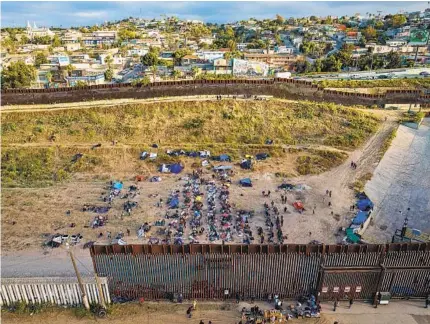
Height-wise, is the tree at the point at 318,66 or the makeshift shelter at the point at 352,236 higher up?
the tree at the point at 318,66

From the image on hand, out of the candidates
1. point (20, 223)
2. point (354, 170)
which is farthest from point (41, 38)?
point (354, 170)

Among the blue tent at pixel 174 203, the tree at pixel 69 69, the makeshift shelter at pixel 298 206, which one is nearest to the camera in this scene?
the makeshift shelter at pixel 298 206

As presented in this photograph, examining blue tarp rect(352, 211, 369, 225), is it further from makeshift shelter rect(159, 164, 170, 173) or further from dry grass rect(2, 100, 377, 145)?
makeshift shelter rect(159, 164, 170, 173)

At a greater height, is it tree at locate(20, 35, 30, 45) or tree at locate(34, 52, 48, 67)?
tree at locate(20, 35, 30, 45)

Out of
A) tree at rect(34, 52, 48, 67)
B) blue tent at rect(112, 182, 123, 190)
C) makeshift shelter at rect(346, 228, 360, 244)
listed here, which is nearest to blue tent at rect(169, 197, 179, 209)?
blue tent at rect(112, 182, 123, 190)

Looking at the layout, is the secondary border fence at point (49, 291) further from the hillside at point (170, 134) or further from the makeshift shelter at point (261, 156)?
the makeshift shelter at point (261, 156)

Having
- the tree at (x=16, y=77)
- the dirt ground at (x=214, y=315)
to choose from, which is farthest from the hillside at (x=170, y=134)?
the dirt ground at (x=214, y=315)
